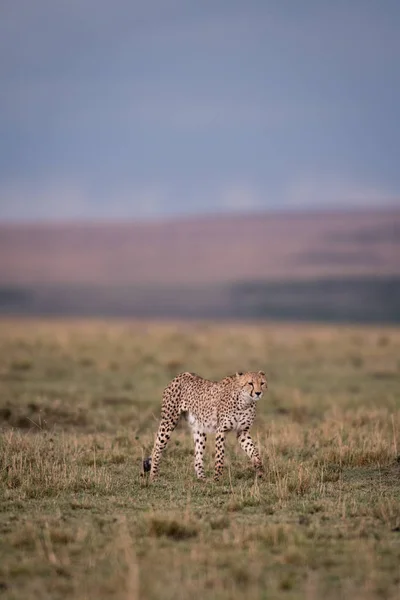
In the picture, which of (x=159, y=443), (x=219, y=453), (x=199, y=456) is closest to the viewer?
(x=219, y=453)

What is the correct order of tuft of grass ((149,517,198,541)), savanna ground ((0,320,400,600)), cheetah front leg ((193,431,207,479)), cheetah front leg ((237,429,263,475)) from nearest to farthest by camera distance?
1. savanna ground ((0,320,400,600))
2. tuft of grass ((149,517,198,541))
3. cheetah front leg ((237,429,263,475))
4. cheetah front leg ((193,431,207,479))

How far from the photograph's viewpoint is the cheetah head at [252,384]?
34.1 ft

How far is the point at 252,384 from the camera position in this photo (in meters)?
10.5

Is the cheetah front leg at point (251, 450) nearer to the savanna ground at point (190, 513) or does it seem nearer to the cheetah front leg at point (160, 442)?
the savanna ground at point (190, 513)

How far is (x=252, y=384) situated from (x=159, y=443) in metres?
1.52

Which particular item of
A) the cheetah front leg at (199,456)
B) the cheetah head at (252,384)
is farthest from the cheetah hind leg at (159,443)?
the cheetah head at (252,384)

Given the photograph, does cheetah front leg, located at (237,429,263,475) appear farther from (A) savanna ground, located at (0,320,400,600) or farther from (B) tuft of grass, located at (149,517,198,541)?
(B) tuft of grass, located at (149,517,198,541)

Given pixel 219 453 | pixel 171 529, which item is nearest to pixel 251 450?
pixel 219 453

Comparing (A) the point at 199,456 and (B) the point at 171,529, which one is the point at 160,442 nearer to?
(A) the point at 199,456

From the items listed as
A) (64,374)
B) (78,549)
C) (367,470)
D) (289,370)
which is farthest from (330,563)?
(289,370)

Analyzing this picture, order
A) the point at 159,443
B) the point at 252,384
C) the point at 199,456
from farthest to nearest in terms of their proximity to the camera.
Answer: the point at 159,443, the point at 199,456, the point at 252,384

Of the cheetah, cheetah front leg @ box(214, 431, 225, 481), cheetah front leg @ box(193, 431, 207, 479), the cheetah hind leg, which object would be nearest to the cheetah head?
the cheetah

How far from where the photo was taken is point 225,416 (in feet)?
35.1

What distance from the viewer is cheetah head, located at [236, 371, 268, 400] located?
10.4m
